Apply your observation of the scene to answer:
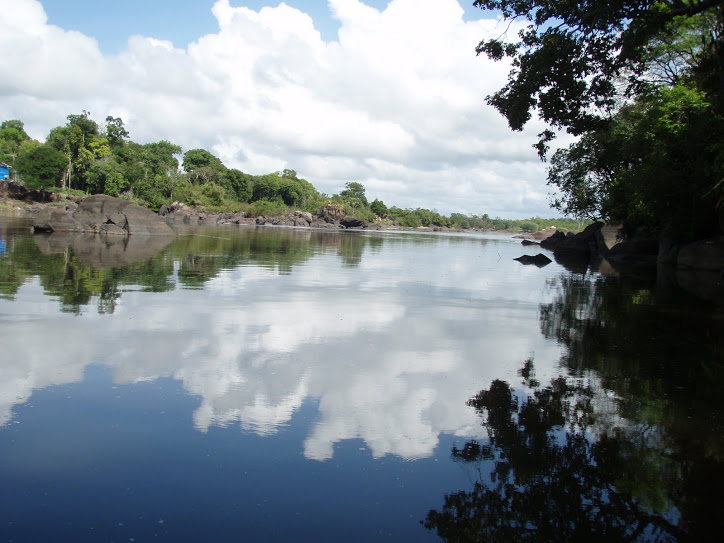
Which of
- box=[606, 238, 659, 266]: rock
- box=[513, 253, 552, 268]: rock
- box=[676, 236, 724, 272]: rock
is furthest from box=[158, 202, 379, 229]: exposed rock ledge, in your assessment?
box=[676, 236, 724, 272]: rock

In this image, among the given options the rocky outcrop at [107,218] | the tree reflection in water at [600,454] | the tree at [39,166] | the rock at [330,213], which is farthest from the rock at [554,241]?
the tree at [39,166]

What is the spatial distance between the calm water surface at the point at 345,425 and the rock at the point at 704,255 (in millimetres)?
17329

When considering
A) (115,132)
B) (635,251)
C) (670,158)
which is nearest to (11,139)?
(115,132)

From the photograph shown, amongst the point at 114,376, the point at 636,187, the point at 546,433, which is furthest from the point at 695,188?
the point at 114,376

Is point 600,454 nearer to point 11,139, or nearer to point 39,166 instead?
point 39,166

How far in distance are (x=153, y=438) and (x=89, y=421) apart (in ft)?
2.35

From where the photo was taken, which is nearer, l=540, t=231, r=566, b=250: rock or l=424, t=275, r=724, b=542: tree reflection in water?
l=424, t=275, r=724, b=542: tree reflection in water

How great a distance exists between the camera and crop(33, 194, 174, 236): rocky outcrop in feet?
104

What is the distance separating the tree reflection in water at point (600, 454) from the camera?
11.8 ft

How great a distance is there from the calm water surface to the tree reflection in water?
0.07ft

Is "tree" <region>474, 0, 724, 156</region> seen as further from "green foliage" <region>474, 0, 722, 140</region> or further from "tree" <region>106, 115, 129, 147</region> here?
"tree" <region>106, 115, 129, 147</region>

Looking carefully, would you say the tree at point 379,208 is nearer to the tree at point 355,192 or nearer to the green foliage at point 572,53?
the tree at point 355,192

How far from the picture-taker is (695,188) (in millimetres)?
26203

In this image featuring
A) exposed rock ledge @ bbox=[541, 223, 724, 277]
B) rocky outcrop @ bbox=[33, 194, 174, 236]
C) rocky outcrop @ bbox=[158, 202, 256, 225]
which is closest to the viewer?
exposed rock ledge @ bbox=[541, 223, 724, 277]
